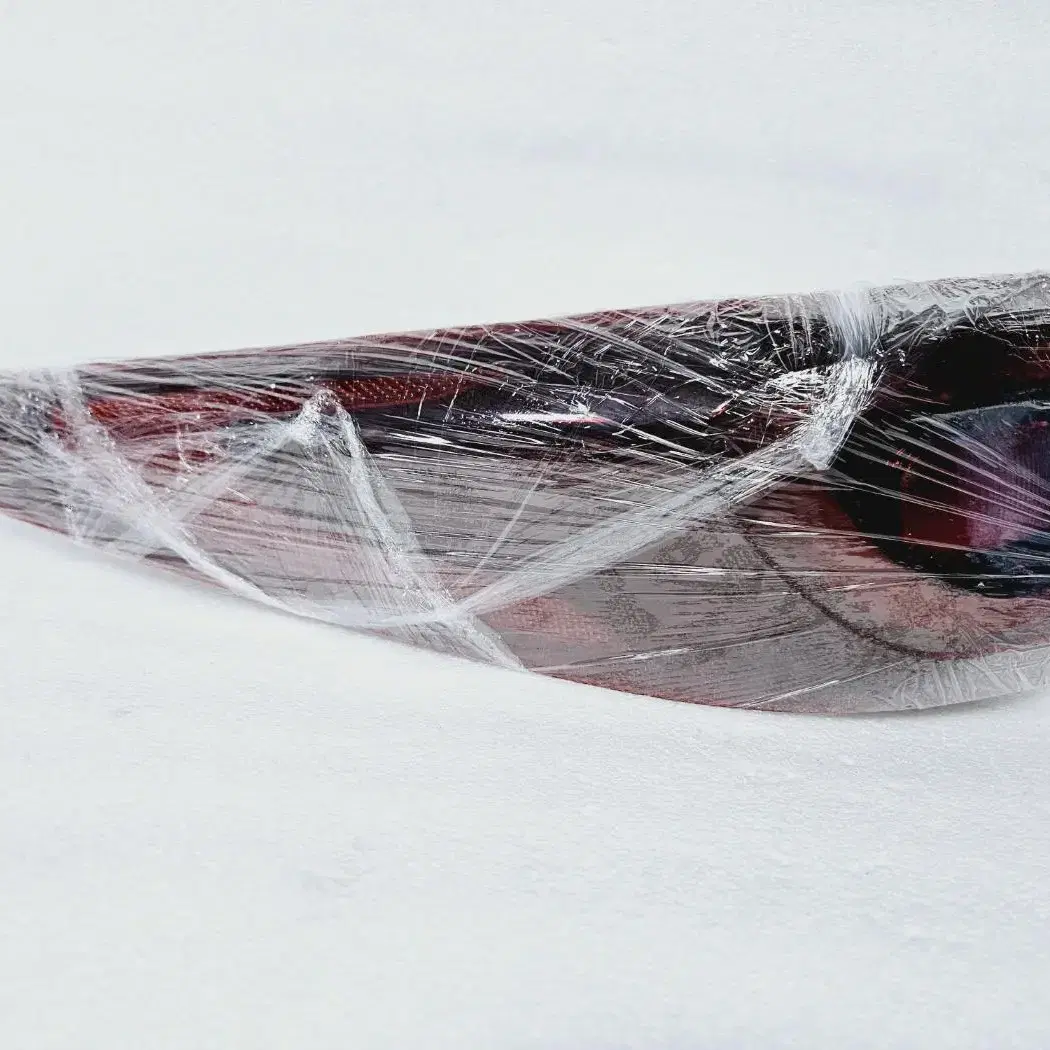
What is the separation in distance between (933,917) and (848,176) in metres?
1.09

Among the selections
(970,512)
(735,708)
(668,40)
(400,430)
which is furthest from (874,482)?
(668,40)

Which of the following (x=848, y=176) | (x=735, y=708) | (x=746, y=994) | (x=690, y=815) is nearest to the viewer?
(x=746, y=994)

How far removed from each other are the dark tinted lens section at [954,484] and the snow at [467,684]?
0.23 metres

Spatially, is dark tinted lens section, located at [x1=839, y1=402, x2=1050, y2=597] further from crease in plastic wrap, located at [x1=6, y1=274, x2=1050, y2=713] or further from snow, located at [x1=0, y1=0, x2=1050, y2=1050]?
snow, located at [x1=0, y1=0, x2=1050, y2=1050]

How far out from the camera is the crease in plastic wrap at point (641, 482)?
2.85 ft

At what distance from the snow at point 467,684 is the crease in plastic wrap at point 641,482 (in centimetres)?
8

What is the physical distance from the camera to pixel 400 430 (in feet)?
2.93

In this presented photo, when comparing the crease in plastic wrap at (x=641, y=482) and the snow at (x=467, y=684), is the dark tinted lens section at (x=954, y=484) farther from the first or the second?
the snow at (x=467, y=684)

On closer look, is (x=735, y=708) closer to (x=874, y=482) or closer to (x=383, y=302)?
(x=874, y=482)

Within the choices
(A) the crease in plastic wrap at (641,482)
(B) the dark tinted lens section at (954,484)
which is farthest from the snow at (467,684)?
(B) the dark tinted lens section at (954,484)

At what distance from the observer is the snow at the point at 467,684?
80cm

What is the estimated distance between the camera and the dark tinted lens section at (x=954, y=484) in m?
0.86

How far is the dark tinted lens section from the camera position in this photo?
0.86 m

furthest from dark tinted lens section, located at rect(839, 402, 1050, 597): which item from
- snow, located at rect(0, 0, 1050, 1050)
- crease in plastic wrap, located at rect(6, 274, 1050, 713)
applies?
snow, located at rect(0, 0, 1050, 1050)
